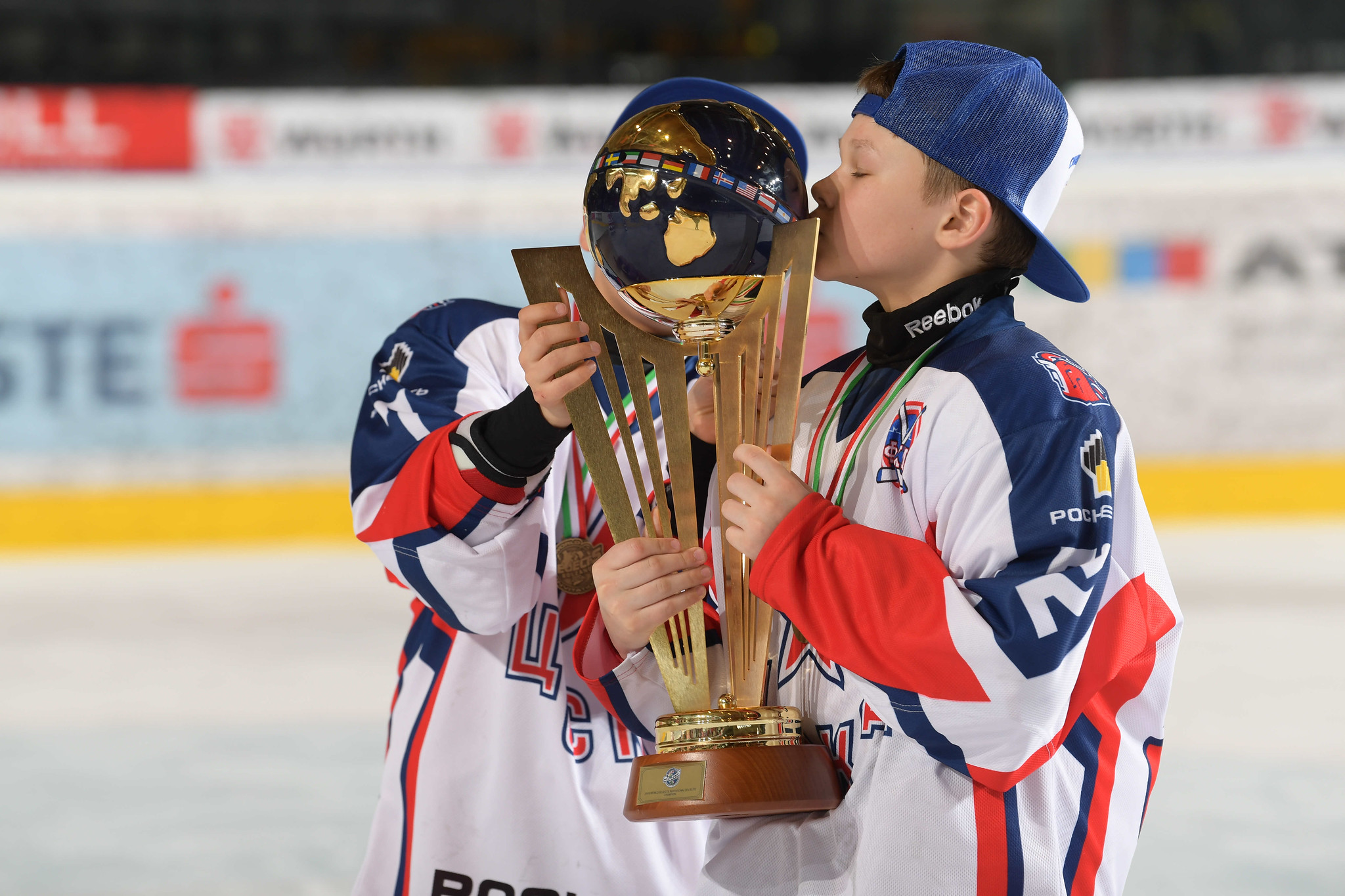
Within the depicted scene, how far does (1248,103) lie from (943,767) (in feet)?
24.4

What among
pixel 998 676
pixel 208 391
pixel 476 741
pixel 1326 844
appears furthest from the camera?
pixel 208 391

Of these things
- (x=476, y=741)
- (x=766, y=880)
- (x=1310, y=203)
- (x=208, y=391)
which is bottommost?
(x=766, y=880)

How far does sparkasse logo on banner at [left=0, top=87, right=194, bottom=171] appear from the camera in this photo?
6699mm

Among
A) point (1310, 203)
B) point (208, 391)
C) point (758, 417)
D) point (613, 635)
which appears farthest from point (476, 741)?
point (1310, 203)

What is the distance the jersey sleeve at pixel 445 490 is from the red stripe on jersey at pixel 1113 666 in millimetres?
479

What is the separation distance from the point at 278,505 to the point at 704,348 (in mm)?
6180

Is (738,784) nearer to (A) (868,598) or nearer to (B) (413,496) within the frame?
(A) (868,598)

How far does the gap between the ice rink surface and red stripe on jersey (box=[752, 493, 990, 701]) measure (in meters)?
1.93

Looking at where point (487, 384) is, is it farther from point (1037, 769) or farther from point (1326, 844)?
point (1326, 844)

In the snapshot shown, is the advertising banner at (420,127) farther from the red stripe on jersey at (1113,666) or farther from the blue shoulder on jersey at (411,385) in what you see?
the red stripe on jersey at (1113,666)

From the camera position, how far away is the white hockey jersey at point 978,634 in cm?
86

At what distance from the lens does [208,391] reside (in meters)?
6.73

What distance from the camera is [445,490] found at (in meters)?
1.14

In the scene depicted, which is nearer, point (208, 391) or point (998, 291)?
point (998, 291)
